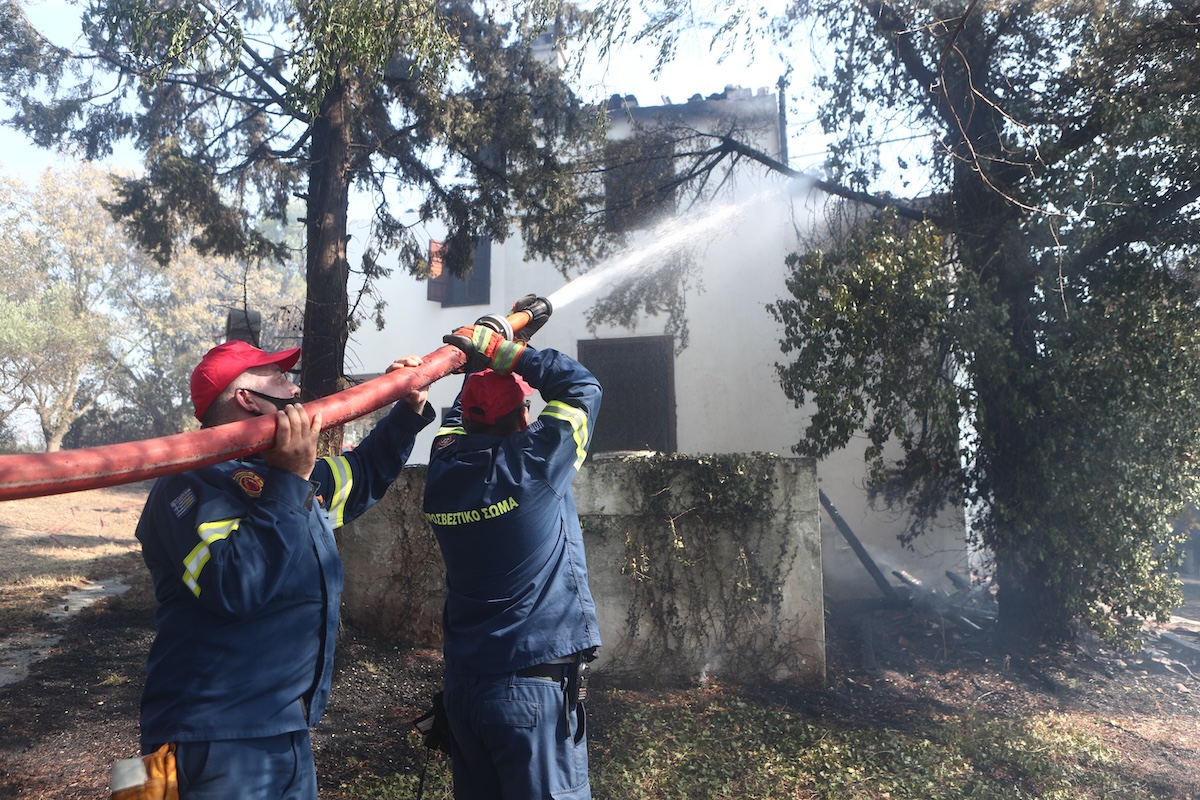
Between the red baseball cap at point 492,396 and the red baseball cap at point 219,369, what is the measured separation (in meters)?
0.78

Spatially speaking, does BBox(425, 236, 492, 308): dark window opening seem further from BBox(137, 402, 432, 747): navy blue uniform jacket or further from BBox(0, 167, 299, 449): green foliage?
BBox(137, 402, 432, 747): navy blue uniform jacket

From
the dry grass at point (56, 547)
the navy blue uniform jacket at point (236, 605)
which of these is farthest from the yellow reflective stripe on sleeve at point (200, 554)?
the dry grass at point (56, 547)

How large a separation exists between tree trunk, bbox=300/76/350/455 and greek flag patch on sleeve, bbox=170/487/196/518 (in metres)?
4.11

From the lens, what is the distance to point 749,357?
10.9 m

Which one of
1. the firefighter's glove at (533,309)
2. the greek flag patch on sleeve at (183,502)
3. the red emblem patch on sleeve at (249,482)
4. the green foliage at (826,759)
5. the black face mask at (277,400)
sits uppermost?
the firefighter's glove at (533,309)

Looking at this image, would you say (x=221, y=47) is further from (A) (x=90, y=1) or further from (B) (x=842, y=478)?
(B) (x=842, y=478)

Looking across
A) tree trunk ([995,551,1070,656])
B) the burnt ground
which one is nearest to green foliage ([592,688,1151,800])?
the burnt ground

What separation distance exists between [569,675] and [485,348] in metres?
1.13

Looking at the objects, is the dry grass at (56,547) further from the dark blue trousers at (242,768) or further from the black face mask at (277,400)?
the dark blue trousers at (242,768)

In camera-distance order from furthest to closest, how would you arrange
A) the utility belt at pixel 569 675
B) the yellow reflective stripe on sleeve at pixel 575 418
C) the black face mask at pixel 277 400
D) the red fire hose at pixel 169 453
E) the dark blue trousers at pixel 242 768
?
the yellow reflective stripe on sleeve at pixel 575 418, the utility belt at pixel 569 675, the black face mask at pixel 277 400, the dark blue trousers at pixel 242 768, the red fire hose at pixel 169 453

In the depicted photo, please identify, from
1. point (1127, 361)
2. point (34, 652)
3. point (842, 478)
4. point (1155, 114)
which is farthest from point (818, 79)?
point (34, 652)

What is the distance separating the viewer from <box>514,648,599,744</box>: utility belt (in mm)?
2680

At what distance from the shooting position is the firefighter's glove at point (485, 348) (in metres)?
2.77

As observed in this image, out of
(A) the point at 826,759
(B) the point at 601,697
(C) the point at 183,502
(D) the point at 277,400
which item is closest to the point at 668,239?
(B) the point at 601,697
